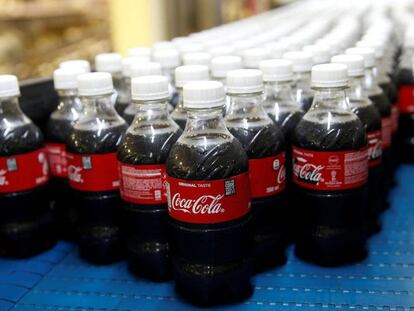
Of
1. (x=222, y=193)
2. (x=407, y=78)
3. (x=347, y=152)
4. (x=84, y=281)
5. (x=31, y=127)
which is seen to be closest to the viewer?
(x=222, y=193)

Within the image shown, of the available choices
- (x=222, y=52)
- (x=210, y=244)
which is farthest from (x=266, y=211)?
(x=222, y=52)

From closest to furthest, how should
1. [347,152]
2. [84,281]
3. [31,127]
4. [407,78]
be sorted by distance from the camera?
[347,152], [84,281], [31,127], [407,78]

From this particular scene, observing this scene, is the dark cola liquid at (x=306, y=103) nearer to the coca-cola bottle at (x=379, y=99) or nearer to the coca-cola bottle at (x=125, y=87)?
the coca-cola bottle at (x=379, y=99)

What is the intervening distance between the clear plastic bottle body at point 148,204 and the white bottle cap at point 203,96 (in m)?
0.12

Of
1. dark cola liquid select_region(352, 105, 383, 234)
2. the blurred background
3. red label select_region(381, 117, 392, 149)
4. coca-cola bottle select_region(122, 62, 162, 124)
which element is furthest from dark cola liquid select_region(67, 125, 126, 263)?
the blurred background

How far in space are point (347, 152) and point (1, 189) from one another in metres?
0.76

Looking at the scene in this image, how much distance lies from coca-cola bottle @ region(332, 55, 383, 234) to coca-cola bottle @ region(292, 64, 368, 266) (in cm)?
10

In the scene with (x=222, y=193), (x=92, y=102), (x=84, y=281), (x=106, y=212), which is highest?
(x=92, y=102)

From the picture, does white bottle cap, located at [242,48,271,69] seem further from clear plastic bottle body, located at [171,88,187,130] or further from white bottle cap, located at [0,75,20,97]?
white bottle cap, located at [0,75,20,97]

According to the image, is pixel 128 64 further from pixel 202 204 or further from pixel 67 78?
pixel 202 204

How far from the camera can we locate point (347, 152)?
1.17 m

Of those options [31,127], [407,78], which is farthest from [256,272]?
[407,78]

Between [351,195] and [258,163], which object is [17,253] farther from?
[351,195]

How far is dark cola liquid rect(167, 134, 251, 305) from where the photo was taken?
104 cm
